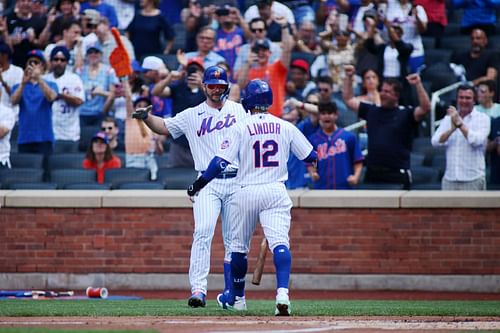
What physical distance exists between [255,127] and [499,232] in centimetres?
524

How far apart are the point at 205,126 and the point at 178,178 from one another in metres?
4.25

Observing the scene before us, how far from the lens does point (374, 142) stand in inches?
525

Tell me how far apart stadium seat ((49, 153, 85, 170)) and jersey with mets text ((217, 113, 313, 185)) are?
5929 millimetres

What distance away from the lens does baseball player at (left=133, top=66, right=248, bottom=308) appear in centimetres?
951

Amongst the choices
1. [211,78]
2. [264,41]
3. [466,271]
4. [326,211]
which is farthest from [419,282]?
[211,78]

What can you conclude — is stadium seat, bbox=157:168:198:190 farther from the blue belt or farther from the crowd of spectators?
the blue belt

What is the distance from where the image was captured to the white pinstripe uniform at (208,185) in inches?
375

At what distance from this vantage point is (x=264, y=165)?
884 cm

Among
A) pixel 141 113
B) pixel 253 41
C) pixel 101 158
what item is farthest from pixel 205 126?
pixel 253 41

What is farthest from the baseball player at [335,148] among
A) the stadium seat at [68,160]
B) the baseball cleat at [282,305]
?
the baseball cleat at [282,305]

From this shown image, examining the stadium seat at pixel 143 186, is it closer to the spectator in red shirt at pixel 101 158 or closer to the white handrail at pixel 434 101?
the spectator in red shirt at pixel 101 158

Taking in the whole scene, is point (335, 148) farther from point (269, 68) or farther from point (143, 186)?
point (143, 186)

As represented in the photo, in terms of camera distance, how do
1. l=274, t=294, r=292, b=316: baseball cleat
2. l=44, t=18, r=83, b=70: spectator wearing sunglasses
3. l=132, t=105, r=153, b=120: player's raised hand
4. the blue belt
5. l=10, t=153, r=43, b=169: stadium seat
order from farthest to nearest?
l=44, t=18, r=83, b=70: spectator wearing sunglasses → l=10, t=153, r=43, b=169: stadium seat → the blue belt → l=132, t=105, r=153, b=120: player's raised hand → l=274, t=294, r=292, b=316: baseball cleat

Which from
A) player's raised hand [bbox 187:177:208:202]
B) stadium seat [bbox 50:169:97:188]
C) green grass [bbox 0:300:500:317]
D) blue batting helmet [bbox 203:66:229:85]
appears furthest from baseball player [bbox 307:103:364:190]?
player's raised hand [bbox 187:177:208:202]
